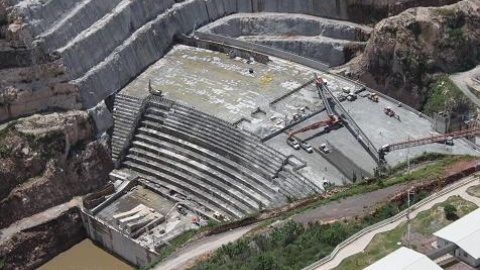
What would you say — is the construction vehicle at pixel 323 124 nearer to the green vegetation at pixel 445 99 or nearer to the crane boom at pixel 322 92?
the crane boom at pixel 322 92

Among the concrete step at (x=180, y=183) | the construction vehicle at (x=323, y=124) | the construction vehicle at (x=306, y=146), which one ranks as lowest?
the concrete step at (x=180, y=183)

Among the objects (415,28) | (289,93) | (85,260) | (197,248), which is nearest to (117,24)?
(289,93)

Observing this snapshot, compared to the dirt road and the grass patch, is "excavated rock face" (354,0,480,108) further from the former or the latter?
the dirt road

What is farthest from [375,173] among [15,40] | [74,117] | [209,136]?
[15,40]

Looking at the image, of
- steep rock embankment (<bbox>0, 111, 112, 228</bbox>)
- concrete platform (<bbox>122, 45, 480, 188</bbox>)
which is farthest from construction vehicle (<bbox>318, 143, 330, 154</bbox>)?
steep rock embankment (<bbox>0, 111, 112, 228</bbox>)

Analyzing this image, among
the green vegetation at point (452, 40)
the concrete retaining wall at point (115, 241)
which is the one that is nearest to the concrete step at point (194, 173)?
the concrete retaining wall at point (115, 241)

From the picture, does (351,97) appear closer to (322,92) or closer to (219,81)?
(322,92)

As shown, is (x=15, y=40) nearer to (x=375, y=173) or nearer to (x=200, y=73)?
(x=200, y=73)
